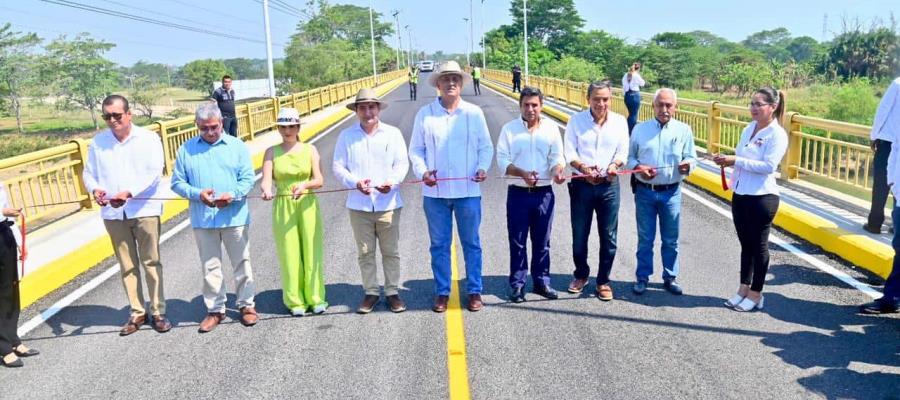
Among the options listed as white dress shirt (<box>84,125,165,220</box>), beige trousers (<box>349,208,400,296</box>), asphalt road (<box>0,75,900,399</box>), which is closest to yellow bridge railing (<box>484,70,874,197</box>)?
asphalt road (<box>0,75,900,399</box>)

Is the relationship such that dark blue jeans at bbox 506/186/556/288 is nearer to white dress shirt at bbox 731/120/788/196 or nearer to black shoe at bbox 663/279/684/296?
black shoe at bbox 663/279/684/296

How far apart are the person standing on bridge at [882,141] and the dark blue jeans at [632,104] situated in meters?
9.37

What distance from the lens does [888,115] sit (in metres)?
6.08

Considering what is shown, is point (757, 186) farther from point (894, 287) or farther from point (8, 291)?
point (8, 291)

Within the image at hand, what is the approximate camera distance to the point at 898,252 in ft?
16.7

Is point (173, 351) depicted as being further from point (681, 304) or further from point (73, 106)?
point (73, 106)

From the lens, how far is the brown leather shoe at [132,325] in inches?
204

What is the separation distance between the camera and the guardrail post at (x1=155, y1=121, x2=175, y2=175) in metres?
11.8

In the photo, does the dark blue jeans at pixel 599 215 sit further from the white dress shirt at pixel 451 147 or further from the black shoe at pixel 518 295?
the white dress shirt at pixel 451 147

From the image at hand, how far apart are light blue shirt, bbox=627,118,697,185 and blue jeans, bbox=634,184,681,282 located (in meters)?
0.14

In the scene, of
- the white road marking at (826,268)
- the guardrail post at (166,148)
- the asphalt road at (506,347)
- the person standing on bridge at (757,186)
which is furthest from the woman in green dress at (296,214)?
the guardrail post at (166,148)

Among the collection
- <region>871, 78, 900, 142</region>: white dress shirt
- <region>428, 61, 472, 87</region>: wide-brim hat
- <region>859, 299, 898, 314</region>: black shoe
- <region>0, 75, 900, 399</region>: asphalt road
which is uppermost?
<region>428, 61, 472, 87</region>: wide-brim hat

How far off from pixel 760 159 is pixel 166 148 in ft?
33.0

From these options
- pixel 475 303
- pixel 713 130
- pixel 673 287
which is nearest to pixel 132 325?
pixel 475 303
